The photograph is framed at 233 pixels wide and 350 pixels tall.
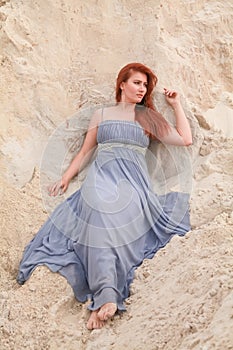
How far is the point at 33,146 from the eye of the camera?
9.81 feet

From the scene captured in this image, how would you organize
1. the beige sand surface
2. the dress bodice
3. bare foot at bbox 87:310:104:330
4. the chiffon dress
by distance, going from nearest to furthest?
the beige sand surface, bare foot at bbox 87:310:104:330, the chiffon dress, the dress bodice

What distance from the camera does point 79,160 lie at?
2904 millimetres

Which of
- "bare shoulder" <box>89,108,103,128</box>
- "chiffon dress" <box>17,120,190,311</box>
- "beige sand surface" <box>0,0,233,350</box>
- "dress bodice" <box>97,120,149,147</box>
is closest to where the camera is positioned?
"beige sand surface" <box>0,0,233,350</box>

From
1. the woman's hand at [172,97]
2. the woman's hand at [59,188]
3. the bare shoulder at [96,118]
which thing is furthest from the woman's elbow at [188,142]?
the woman's hand at [59,188]

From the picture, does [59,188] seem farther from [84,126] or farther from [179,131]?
[179,131]

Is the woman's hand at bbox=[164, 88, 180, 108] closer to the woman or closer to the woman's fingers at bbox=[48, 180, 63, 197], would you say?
the woman

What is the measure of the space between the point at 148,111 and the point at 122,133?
0.24 meters

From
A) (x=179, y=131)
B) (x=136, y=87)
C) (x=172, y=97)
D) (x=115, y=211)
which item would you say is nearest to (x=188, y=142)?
(x=179, y=131)

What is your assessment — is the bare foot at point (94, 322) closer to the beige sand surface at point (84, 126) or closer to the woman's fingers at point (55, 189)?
the beige sand surface at point (84, 126)

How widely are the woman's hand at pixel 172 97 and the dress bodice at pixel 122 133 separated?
0.26 meters

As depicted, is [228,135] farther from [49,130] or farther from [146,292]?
[146,292]

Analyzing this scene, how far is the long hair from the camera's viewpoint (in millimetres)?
2889

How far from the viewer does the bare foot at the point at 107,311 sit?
2.03m

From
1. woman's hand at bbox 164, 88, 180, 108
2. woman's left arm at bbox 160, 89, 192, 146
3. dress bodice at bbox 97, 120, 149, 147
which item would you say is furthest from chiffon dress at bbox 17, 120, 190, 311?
woman's hand at bbox 164, 88, 180, 108
